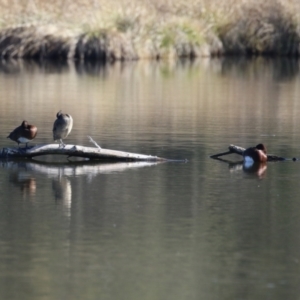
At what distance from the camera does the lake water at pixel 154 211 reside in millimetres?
8516

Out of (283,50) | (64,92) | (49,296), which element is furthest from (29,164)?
(283,50)

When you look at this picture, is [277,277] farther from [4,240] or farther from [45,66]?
[45,66]

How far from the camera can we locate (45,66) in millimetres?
35562

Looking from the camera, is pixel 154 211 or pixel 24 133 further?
pixel 24 133

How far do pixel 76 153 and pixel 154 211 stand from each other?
313 cm

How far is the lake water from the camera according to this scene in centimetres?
852

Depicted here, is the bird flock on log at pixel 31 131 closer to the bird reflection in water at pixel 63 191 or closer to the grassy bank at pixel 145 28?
the bird reflection in water at pixel 63 191

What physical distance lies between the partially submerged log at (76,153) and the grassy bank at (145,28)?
80.1ft

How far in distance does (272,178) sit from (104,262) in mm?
4581

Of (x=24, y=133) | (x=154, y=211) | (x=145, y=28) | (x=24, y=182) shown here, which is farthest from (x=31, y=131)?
(x=145, y=28)

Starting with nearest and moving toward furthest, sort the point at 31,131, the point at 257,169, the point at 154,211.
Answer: the point at 154,211 < the point at 257,169 < the point at 31,131

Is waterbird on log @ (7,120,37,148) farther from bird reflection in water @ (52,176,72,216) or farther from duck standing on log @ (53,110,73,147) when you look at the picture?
bird reflection in water @ (52,176,72,216)

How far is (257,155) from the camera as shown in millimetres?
14281

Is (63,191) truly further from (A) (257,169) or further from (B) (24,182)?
(A) (257,169)
